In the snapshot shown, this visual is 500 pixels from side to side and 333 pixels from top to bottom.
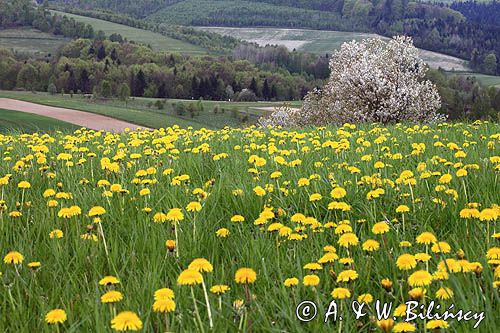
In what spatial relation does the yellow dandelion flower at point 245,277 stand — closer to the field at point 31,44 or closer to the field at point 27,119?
the field at point 27,119

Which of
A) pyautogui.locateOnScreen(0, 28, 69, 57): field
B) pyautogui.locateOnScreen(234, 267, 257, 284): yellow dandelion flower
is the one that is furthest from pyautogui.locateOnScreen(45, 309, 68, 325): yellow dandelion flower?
pyautogui.locateOnScreen(0, 28, 69, 57): field

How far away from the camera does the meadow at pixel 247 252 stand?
81.9 inches

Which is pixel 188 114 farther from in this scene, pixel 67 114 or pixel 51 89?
pixel 67 114

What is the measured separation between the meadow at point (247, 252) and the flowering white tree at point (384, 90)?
23575 millimetres

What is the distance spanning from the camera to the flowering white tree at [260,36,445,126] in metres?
28.2

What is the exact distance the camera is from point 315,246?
9.94ft

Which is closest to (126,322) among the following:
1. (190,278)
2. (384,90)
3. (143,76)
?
(190,278)

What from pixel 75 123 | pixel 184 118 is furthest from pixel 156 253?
pixel 184 118

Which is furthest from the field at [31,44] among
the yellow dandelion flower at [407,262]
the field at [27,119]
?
the yellow dandelion flower at [407,262]

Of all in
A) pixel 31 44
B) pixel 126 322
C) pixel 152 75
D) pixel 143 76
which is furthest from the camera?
pixel 31 44

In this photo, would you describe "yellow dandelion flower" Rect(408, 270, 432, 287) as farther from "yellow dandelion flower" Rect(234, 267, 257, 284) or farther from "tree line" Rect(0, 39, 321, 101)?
"tree line" Rect(0, 39, 321, 101)

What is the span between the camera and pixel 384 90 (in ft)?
93.0

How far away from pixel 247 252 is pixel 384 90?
2714cm

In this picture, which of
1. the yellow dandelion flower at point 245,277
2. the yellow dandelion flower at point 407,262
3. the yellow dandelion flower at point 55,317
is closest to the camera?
the yellow dandelion flower at point 55,317
